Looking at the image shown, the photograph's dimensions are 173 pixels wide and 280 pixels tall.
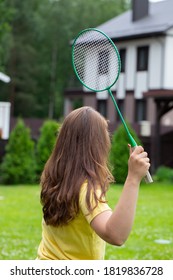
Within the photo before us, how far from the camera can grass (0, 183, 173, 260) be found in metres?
7.83

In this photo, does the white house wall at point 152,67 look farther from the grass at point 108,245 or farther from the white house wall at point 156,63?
the grass at point 108,245

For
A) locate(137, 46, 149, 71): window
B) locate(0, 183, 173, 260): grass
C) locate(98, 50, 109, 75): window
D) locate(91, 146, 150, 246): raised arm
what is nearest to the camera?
locate(91, 146, 150, 246): raised arm

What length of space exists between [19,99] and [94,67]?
43656 millimetres

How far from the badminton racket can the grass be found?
3726 millimetres

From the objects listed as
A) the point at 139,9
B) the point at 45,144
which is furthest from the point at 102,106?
the point at 45,144

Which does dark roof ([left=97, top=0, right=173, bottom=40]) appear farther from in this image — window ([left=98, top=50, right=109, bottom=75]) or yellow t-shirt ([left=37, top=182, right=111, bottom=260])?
yellow t-shirt ([left=37, top=182, right=111, bottom=260])

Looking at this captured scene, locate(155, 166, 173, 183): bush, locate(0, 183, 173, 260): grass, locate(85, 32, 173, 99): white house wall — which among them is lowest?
locate(155, 166, 173, 183): bush

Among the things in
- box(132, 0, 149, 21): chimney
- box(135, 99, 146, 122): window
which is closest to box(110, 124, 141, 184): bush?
box(135, 99, 146, 122): window

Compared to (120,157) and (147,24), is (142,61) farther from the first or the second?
(120,157)

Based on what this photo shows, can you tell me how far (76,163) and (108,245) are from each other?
540cm

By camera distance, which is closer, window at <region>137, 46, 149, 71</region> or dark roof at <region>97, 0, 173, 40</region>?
dark roof at <region>97, 0, 173, 40</region>

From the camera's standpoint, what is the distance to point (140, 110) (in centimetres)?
3177

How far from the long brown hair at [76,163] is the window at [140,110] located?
28482 mm

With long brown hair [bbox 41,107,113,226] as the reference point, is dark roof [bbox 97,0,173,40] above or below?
above
